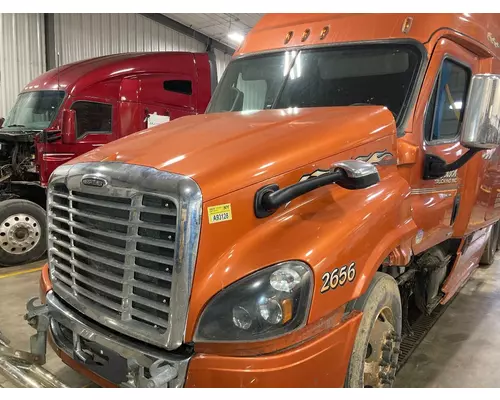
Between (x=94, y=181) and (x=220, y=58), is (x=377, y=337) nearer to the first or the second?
(x=94, y=181)

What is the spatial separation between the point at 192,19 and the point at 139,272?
11716 millimetres

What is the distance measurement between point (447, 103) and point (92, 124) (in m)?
5.20

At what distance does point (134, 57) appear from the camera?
7.13 m

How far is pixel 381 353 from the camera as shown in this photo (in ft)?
8.49

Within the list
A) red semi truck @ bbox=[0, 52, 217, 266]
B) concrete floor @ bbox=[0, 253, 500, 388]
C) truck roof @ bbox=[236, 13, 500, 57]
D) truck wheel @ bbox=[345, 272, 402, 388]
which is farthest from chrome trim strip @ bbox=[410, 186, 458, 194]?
red semi truck @ bbox=[0, 52, 217, 266]

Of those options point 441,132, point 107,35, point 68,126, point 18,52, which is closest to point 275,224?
point 441,132

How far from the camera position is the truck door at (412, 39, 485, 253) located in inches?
121

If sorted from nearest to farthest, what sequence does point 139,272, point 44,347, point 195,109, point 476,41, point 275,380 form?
point 275,380 < point 139,272 < point 44,347 < point 476,41 < point 195,109

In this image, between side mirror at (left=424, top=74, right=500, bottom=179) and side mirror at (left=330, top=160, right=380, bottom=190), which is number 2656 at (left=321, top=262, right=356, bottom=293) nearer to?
side mirror at (left=330, top=160, right=380, bottom=190)

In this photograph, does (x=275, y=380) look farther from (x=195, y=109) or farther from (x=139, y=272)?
(x=195, y=109)

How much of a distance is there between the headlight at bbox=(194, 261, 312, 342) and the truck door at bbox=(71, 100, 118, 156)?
5.38 m

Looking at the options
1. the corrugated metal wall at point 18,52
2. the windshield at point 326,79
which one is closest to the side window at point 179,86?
A: the windshield at point 326,79

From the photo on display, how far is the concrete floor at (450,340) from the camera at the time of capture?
10.7 ft

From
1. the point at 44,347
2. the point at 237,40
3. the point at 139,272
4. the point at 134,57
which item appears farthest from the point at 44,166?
the point at 237,40
